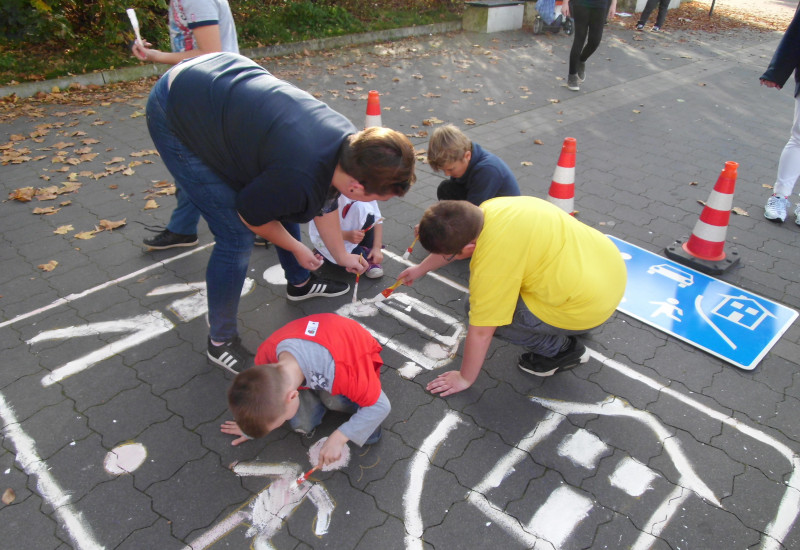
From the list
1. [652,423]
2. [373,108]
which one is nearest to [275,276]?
[373,108]

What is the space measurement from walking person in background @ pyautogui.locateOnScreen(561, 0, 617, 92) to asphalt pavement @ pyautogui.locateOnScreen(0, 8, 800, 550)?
3.14 meters

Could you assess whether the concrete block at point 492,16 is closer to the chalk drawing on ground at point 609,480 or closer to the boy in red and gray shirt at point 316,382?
the chalk drawing on ground at point 609,480

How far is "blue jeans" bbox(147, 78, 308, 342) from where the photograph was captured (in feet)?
7.44

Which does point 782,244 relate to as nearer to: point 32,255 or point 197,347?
point 197,347

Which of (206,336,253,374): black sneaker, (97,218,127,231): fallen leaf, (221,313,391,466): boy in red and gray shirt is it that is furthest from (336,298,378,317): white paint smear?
(97,218,127,231): fallen leaf

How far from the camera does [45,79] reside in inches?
270

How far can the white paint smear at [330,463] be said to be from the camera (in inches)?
89.4

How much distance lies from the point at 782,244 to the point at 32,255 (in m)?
5.56

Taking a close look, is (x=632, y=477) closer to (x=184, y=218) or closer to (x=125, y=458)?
(x=125, y=458)

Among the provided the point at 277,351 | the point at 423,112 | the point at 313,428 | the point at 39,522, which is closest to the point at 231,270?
the point at 277,351

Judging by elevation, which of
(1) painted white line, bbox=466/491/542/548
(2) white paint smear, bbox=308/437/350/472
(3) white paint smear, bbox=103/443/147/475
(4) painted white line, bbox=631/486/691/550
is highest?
(3) white paint smear, bbox=103/443/147/475

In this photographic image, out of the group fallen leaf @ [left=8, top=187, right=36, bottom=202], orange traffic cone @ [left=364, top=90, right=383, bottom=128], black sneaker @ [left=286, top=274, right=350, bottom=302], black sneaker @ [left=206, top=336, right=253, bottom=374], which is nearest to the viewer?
black sneaker @ [left=206, top=336, right=253, bottom=374]

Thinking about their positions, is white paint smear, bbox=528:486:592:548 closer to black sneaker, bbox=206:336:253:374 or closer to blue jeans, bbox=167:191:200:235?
black sneaker, bbox=206:336:253:374

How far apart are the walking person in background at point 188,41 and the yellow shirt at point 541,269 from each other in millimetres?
2086
